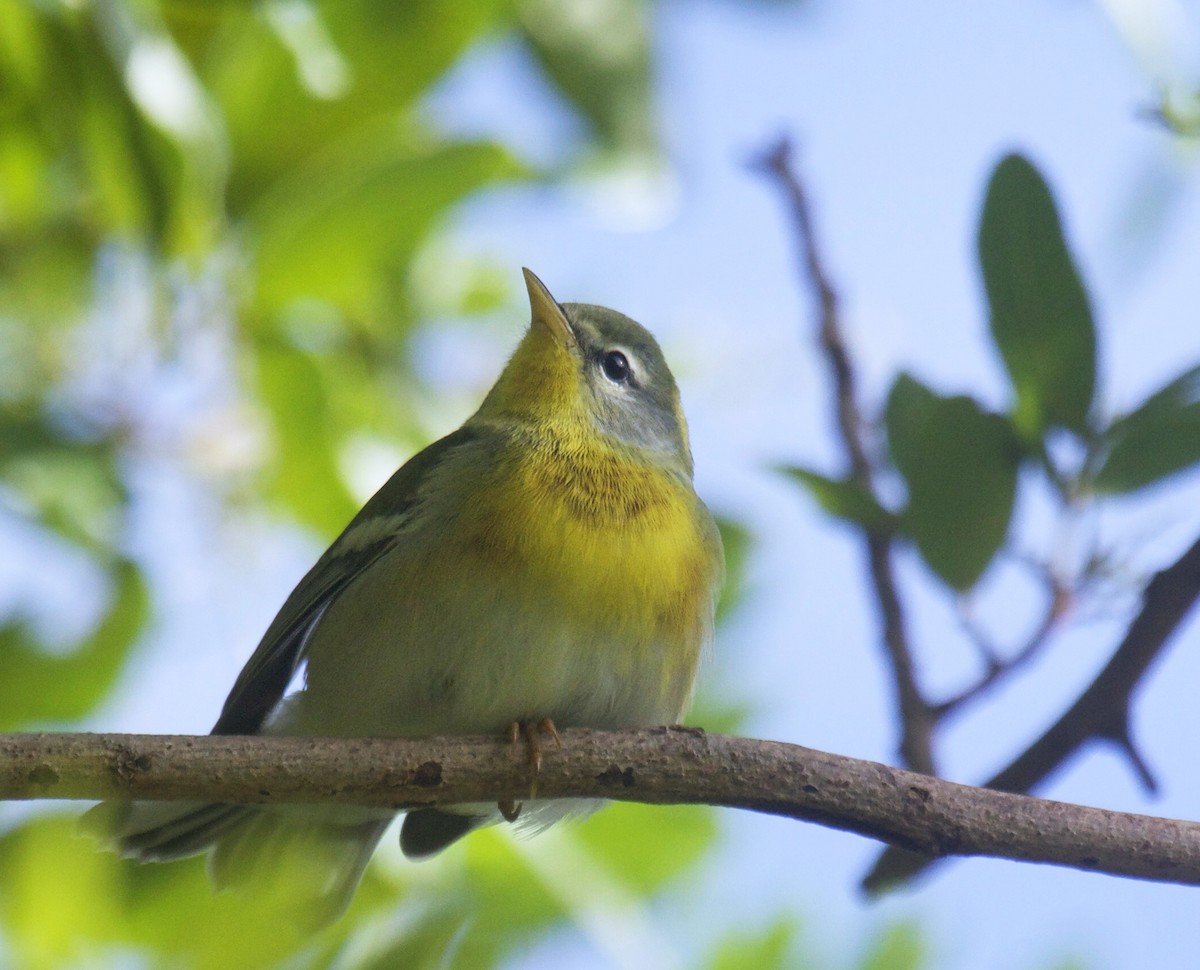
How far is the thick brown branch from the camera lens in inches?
98.6

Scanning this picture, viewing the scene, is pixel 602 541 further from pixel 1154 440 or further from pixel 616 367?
pixel 1154 440

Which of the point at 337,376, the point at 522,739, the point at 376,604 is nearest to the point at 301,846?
the point at 522,739

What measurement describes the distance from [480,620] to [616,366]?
4.62 feet

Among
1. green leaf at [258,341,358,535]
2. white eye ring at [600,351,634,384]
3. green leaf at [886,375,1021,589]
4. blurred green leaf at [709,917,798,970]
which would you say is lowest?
blurred green leaf at [709,917,798,970]

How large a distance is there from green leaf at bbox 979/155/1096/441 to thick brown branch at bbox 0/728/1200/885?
32.2 inches

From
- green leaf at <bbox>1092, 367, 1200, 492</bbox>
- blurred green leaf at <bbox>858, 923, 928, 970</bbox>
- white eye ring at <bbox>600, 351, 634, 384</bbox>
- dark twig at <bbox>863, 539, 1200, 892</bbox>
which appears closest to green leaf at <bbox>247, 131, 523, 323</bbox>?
white eye ring at <bbox>600, 351, 634, 384</bbox>

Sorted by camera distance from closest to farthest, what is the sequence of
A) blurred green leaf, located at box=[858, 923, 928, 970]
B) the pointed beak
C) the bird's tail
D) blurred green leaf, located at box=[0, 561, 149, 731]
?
the bird's tail, blurred green leaf, located at box=[858, 923, 928, 970], blurred green leaf, located at box=[0, 561, 149, 731], the pointed beak

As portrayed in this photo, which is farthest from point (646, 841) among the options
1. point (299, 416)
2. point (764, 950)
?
point (299, 416)

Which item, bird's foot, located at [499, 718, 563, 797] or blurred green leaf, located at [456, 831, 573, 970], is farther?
blurred green leaf, located at [456, 831, 573, 970]

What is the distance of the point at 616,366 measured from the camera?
4.40 metres

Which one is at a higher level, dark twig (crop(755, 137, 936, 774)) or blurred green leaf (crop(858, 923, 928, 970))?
dark twig (crop(755, 137, 936, 774))

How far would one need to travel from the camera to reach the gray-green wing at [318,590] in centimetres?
362

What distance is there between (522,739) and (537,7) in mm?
2055

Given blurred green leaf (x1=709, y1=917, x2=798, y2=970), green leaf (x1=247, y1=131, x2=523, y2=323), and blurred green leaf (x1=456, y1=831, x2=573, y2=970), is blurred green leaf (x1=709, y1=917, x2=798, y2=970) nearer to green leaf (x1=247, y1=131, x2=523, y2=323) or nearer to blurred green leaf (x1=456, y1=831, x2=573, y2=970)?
blurred green leaf (x1=456, y1=831, x2=573, y2=970)
